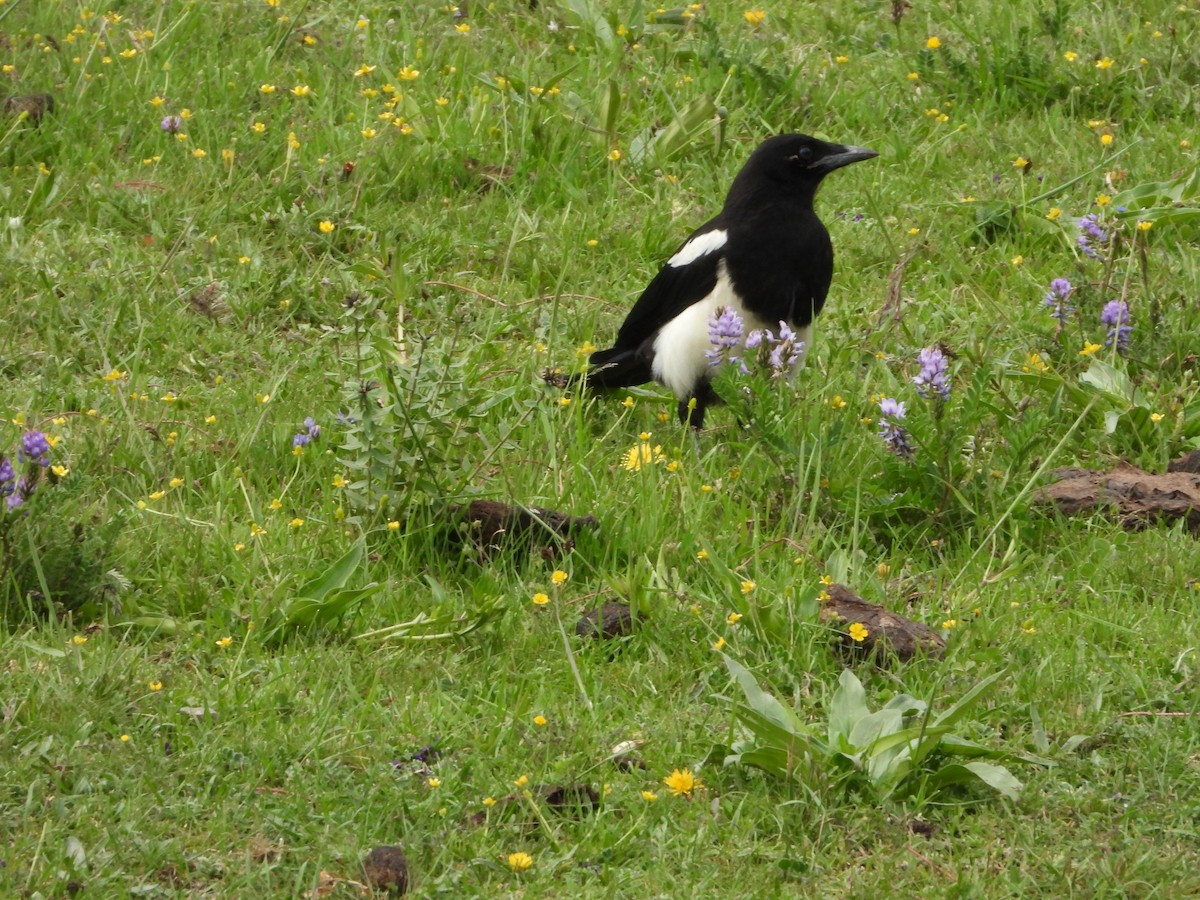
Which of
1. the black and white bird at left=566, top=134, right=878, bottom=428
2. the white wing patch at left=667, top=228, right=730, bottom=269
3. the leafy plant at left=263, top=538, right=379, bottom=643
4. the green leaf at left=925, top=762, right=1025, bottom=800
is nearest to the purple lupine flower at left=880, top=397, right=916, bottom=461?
the black and white bird at left=566, top=134, right=878, bottom=428

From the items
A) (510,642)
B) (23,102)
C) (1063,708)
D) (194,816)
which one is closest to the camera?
(194,816)

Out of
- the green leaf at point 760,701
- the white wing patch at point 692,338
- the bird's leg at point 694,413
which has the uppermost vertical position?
the green leaf at point 760,701

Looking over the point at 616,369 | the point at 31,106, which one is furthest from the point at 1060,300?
the point at 31,106

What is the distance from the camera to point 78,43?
24.5ft

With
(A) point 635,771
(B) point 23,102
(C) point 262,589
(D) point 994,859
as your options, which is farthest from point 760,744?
(B) point 23,102

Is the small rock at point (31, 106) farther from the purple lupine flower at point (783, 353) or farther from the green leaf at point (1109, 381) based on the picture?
the green leaf at point (1109, 381)

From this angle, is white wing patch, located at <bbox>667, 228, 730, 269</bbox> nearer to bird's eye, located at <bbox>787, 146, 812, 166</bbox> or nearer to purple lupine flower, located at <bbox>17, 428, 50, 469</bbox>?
bird's eye, located at <bbox>787, 146, 812, 166</bbox>

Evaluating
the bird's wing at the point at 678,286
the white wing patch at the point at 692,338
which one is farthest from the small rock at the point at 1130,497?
the bird's wing at the point at 678,286

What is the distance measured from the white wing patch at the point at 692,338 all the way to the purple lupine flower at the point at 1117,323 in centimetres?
110

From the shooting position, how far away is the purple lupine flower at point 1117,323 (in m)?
5.42

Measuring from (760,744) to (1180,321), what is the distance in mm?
2858

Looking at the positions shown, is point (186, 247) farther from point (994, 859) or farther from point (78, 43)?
point (994, 859)

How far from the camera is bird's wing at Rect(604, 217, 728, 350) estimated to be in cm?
593

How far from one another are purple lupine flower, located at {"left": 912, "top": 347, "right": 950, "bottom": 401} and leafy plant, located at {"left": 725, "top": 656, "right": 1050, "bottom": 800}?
1.18 metres
